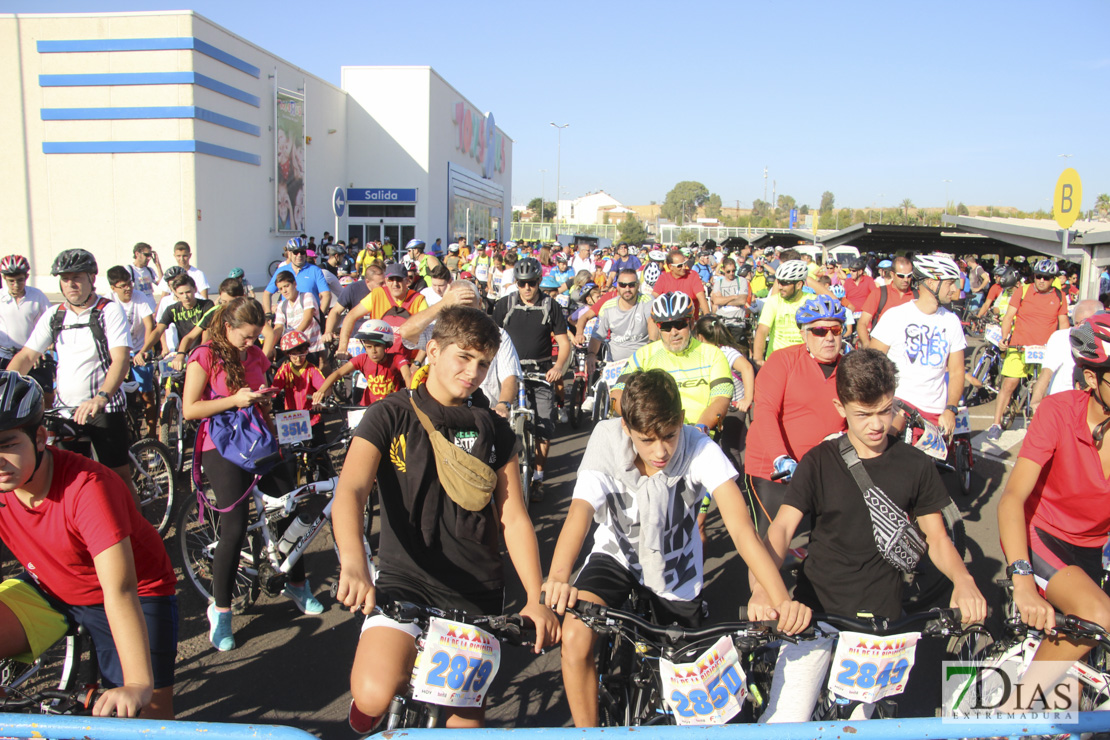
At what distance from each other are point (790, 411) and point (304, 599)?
10.7ft

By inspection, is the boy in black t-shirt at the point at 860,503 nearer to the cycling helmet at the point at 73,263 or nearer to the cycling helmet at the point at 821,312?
the cycling helmet at the point at 821,312

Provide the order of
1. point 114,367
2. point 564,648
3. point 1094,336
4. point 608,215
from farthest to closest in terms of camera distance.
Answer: point 608,215 < point 114,367 < point 1094,336 < point 564,648

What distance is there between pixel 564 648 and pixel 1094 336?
8.11ft

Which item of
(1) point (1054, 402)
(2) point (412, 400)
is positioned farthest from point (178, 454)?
(1) point (1054, 402)

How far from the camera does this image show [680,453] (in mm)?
3111

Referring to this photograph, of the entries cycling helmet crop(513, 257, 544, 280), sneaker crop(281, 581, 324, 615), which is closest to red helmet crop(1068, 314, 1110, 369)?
sneaker crop(281, 581, 324, 615)

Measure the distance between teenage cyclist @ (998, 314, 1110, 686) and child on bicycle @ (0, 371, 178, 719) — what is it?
325 centimetres

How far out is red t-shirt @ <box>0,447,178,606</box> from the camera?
2611 mm

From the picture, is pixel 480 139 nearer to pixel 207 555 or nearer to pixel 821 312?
pixel 207 555

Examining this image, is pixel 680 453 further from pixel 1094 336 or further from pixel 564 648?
pixel 1094 336

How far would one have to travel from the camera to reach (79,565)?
2.80 meters

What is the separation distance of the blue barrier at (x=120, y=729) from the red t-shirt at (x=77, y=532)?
2.50 ft

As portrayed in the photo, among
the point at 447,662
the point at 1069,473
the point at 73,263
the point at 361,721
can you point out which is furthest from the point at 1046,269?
the point at 73,263

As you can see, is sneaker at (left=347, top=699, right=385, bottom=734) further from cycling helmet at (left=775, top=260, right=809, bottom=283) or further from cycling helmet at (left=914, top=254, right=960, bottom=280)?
cycling helmet at (left=775, top=260, right=809, bottom=283)
